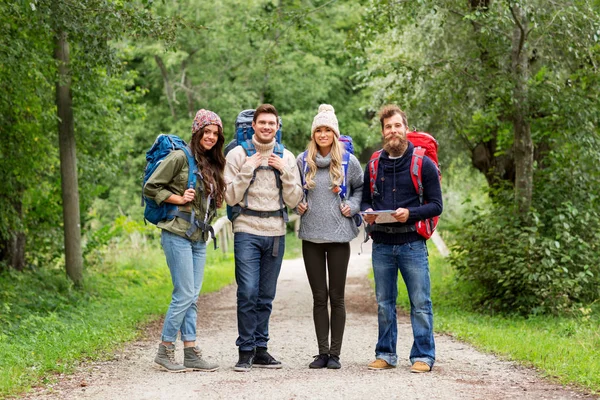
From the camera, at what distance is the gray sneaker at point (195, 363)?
709 cm

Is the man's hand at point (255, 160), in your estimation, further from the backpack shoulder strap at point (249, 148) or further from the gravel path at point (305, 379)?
the gravel path at point (305, 379)

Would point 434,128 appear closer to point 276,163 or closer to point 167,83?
point 276,163

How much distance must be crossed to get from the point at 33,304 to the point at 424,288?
6.57 m

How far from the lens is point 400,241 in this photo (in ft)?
23.1

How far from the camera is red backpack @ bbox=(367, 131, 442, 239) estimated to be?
6.96 m

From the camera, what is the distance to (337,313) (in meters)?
7.21

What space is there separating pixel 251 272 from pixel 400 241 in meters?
1.23

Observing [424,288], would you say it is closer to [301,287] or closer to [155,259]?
[301,287]

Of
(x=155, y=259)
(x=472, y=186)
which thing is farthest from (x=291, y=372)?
(x=472, y=186)

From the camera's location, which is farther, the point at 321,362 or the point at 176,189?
the point at 321,362

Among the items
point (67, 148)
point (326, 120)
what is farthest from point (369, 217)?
point (67, 148)

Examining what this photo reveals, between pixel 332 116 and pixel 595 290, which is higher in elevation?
pixel 332 116

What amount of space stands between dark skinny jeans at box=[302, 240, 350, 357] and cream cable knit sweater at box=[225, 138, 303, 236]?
359mm

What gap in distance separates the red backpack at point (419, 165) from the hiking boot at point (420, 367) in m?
1.00
